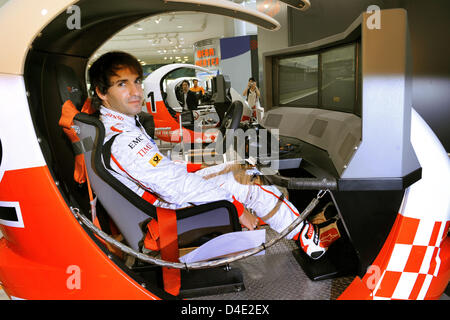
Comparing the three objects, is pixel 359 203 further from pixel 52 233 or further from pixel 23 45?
pixel 23 45

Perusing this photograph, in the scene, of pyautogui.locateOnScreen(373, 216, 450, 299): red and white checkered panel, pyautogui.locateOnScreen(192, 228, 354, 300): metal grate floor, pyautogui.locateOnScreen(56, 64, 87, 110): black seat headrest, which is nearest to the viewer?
pyautogui.locateOnScreen(373, 216, 450, 299): red and white checkered panel

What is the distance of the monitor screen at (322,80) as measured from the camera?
1.79m

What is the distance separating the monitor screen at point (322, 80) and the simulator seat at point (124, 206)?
3.06 ft

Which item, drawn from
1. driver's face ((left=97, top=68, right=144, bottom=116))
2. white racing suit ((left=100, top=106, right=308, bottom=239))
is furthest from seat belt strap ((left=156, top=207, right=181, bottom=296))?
driver's face ((left=97, top=68, right=144, bottom=116))

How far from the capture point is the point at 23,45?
1.04 m

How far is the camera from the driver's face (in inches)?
57.9

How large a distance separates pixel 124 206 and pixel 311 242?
99 centimetres

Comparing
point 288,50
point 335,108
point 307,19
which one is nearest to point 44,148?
point 335,108

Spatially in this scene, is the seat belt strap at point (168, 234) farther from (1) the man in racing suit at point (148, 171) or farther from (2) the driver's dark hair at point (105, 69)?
(2) the driver's dark hair at point (105, 69)

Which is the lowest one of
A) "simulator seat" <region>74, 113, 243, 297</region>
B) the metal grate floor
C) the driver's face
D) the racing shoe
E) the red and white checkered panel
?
the metal grate floor

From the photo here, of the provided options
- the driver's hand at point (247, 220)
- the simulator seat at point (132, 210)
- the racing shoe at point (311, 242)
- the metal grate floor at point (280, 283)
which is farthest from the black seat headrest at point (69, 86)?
the racing shoe at point (311, 242)

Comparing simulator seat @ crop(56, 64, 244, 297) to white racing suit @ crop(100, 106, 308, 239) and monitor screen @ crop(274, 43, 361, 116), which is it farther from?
monitor screen @ crop(274, 43, 361, 116)

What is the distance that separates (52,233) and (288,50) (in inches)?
79.9

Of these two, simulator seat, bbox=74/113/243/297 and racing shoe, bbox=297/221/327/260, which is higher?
simulator seat, bbox=74/113/243/297
